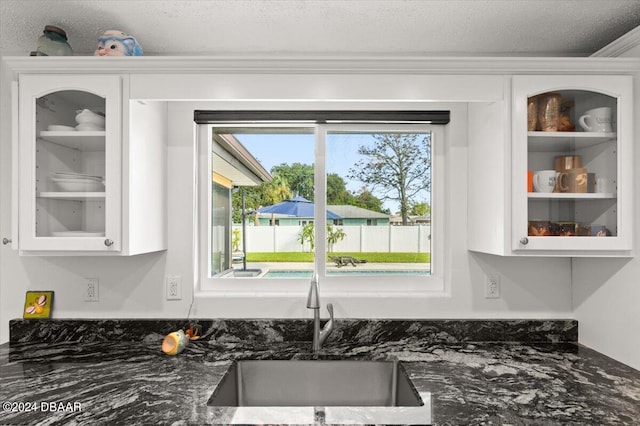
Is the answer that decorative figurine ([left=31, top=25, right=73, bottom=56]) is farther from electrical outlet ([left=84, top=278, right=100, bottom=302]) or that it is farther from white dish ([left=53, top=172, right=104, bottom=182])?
electrical outlet ([left=84, top=278, right=100, bottom=302])

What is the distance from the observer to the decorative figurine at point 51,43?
5.76 feet

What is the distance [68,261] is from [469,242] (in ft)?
6.27

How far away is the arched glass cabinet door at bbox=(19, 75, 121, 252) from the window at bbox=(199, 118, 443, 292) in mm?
549

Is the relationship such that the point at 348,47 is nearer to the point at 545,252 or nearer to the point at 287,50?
the point at 287,50

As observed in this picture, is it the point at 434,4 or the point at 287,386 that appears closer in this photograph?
the point at 434,4

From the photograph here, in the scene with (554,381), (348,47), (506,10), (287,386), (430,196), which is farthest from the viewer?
(430,196)

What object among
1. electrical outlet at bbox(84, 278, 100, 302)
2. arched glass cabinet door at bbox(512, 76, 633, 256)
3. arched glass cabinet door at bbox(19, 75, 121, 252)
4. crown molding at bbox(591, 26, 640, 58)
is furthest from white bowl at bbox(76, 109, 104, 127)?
crown molding at bbox(591, 26, 640, 58)

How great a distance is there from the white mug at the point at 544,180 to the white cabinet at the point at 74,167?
5.27 feet

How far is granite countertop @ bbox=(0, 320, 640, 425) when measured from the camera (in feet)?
4.33

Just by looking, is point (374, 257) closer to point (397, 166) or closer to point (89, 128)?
point (397, 166)

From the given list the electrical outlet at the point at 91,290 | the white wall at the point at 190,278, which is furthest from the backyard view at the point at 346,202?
the electrical outlet at the point at 91,290

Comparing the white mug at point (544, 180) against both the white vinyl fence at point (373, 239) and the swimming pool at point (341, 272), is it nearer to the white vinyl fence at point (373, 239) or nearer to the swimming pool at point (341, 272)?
the white vinyl fence at point (373, 239)

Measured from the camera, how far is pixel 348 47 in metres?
2.04

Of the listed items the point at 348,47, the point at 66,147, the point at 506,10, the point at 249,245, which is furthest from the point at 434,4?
the point at 66,147
